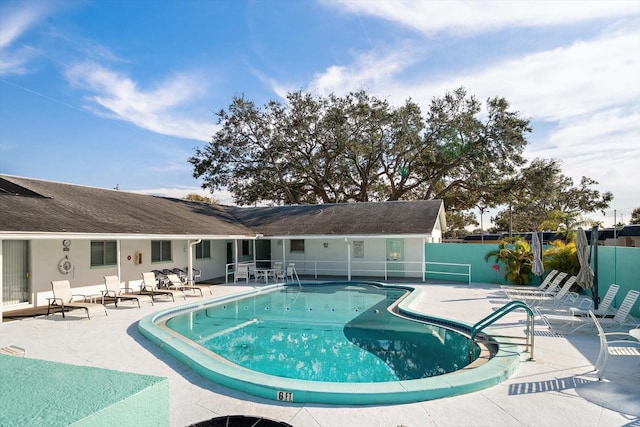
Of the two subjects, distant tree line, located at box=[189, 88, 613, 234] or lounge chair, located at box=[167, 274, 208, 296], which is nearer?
lounge chair, located at box=[167, 274, 208, 296]

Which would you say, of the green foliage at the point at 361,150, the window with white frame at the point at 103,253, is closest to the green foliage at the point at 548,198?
the green foliage at the point at 361,150

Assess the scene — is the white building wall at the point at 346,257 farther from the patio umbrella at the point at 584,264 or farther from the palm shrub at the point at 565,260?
the patio umbrella at the point at 584,264

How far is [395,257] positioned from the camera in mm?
21125

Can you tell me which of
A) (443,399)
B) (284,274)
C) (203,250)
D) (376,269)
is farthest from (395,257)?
(443,399)

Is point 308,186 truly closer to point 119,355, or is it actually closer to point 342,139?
point 342,139

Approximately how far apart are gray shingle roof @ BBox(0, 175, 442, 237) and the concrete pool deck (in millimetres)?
3572

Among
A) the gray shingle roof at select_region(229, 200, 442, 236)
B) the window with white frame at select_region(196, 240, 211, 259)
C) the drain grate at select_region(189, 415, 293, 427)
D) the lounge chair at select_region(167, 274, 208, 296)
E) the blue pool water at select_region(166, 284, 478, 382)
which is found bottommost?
the blue pool water at select_region(166, 284, 478, 382)

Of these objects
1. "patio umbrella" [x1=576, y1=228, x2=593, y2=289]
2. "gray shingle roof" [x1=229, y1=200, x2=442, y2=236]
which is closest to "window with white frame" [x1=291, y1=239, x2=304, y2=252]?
"gray shingle roof" [x1=229, y1=200, x2=442, y2=236]

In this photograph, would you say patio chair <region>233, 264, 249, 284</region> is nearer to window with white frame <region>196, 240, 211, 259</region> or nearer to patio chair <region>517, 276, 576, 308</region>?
window with white frame <region>196, 240, 211, 259</region>

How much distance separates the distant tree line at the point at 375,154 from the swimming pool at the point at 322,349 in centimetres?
1887

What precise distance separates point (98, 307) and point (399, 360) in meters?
8.65

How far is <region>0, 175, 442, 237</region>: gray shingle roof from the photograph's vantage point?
39.5 ft

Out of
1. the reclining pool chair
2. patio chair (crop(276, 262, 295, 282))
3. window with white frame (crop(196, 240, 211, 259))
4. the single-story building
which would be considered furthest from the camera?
window with white frame (crop(196, 240, 211, 259))

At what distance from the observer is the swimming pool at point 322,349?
586cm
